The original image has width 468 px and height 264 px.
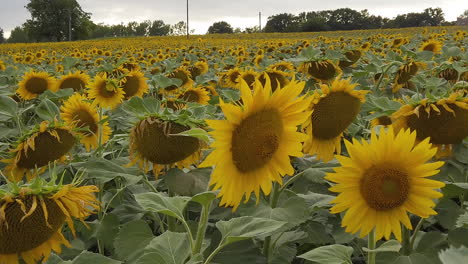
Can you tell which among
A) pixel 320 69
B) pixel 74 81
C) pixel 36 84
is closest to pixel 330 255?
pixel 320 69

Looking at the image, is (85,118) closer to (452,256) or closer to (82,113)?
(82,113)

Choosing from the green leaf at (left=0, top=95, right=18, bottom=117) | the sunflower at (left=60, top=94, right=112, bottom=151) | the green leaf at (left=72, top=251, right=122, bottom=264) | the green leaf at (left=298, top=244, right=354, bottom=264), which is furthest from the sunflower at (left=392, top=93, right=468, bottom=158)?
the green leaf at (left=0, top=95, right=18, bottom=117)

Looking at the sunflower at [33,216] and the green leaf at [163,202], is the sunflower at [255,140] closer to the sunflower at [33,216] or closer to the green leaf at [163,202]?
the green leaf at [163,202]

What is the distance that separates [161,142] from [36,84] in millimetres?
2832

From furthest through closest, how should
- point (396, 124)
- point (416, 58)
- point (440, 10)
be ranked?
point (440, 10)
point (416, 58)
point (396, 124)

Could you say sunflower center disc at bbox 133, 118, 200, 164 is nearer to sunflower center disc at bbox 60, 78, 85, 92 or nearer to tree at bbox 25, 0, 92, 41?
sunflower center disc at bbox 60, 78, 85, 92

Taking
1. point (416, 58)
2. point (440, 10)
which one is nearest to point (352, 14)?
point (440, 10)

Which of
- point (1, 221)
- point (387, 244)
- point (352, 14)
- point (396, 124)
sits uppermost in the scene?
point (352, 14)

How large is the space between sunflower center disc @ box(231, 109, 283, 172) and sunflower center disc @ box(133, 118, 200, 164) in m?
0.33

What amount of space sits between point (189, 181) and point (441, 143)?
89 centimetres

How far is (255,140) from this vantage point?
4.33ft

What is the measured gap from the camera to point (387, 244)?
1293mm

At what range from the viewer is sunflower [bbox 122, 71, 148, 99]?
11.9 feet

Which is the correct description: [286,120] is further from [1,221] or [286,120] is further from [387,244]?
[1,221]
